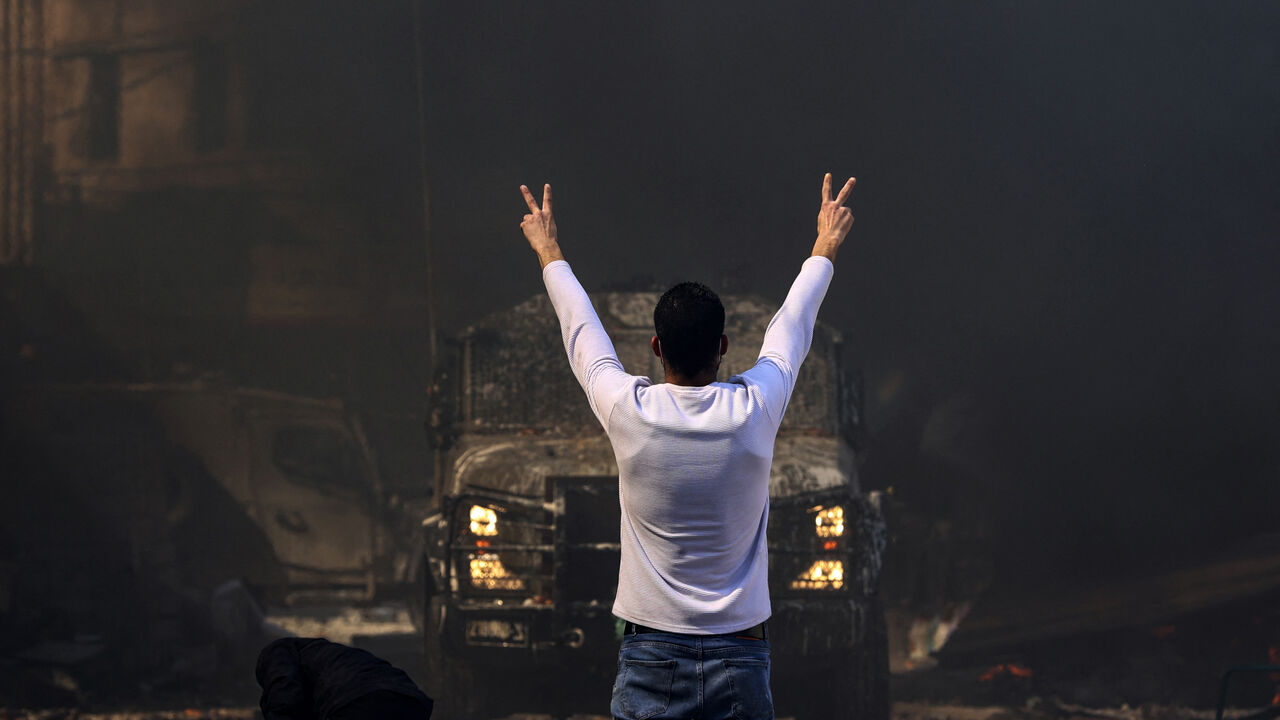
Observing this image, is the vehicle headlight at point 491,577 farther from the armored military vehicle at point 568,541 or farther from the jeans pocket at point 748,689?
the jeans pocket at point 748,689

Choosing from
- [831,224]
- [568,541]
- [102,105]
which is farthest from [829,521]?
[102,105]

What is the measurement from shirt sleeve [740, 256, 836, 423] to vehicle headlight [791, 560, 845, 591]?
3984mm

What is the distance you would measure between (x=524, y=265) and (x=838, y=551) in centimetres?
374

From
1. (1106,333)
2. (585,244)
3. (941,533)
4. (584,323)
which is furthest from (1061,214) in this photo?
(584,323)

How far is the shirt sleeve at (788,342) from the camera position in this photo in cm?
200

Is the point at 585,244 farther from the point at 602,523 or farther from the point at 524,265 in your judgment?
the point at 602,523

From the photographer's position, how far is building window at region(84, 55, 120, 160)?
8.91m

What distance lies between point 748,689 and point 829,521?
14.1ft

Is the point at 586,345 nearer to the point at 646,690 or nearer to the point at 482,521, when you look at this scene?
the point at 646,690

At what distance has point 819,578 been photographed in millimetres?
6078

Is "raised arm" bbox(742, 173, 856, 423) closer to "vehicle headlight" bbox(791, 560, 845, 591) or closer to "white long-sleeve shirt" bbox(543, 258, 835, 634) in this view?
"white long-sleeve shirt" bbox(543, 258, 835, 634)

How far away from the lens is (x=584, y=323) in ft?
6.81

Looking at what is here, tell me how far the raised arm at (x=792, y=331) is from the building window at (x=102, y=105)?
8059 mm

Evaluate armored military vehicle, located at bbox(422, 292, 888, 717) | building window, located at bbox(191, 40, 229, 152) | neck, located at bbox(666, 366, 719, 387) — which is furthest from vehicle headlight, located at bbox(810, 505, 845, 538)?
building window, located at bbox(191, 40, 229, 152)
